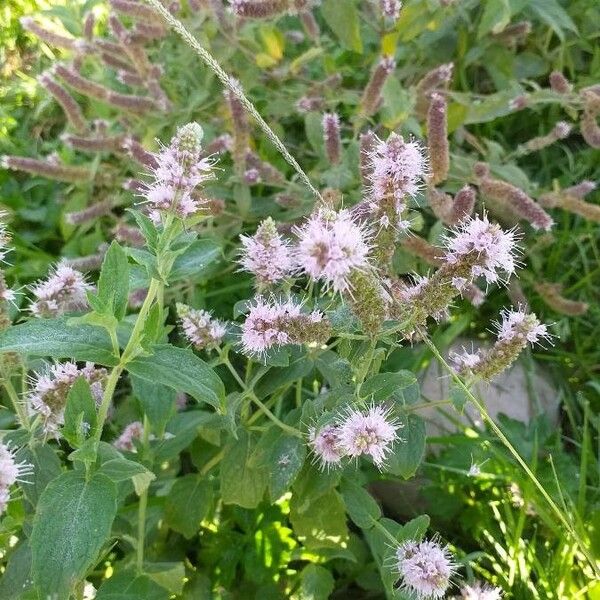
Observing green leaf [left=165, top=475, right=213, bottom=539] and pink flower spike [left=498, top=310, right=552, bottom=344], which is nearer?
pink flower spike [left=498, top=310, right=552, bottom=344]

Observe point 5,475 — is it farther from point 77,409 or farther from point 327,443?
point 327,443

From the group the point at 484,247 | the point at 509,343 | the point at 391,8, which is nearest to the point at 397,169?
the point at 484,247

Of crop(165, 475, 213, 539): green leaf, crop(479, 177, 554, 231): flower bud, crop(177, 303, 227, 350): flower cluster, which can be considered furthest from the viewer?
crop(479, 177, 554, 231): flower bud

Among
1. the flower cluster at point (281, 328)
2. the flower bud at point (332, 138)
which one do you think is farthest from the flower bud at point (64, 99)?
the flower cluster at point (281, 328)

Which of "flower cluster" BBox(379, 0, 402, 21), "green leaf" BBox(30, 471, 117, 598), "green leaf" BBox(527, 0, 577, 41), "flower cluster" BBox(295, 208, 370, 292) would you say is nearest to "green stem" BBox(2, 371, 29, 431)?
"green leaf" BBox(30, 471, 117, 598)

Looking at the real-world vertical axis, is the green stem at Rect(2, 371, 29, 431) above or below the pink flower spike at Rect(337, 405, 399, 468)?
below

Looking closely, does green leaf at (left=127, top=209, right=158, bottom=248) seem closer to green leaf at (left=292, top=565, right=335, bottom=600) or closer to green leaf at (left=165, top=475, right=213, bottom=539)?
green leaf at (left=165, top=475, right=213, bottom=539)

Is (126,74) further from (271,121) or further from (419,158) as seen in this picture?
(419,158)
